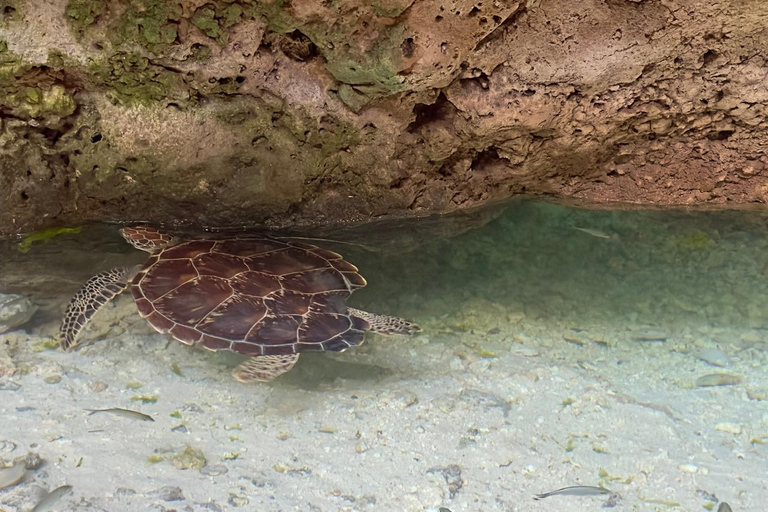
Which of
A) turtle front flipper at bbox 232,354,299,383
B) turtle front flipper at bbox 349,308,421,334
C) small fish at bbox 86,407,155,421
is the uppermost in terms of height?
turtle front flipper at bbox 349,308,421,334

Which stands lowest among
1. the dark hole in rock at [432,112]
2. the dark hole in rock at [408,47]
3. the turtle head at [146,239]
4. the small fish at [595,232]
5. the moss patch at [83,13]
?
the turtle head at [146,239]

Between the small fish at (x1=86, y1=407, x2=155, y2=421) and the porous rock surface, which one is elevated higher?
the porous rock surface

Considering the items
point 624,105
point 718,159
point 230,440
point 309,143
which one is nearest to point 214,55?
point 309,143

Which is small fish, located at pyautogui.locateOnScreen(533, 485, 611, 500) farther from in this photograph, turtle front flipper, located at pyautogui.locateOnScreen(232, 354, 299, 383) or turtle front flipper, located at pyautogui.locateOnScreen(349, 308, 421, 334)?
turtle front flipper, located at pyautogui.locateOnScreen(232, 354, 299, 383)

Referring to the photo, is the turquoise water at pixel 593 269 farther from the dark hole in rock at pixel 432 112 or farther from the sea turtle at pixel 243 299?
the dark hole in rock at pixel 432 112

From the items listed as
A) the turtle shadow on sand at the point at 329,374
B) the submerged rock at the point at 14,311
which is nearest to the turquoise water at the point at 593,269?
the turtle shadow on sand at the point at 329,374

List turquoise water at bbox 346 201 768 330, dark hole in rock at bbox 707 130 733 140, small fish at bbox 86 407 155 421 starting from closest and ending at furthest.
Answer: small fish at bbox 86 407 155 421 → turquoise water at bbox 346 201 768 330 → dark hole in rock at bbox 707 130 733 140

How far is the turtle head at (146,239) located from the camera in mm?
3445

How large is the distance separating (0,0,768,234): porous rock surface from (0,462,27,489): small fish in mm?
1762

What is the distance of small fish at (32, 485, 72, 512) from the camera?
2035mm

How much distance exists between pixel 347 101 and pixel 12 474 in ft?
7.31

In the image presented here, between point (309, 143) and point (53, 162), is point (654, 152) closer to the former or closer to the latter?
point (309, 143)

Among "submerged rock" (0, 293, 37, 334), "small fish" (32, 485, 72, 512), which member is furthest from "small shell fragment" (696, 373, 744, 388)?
"submerged rock" (0, 293, 37, 334)

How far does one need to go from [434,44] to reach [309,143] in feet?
3.09
